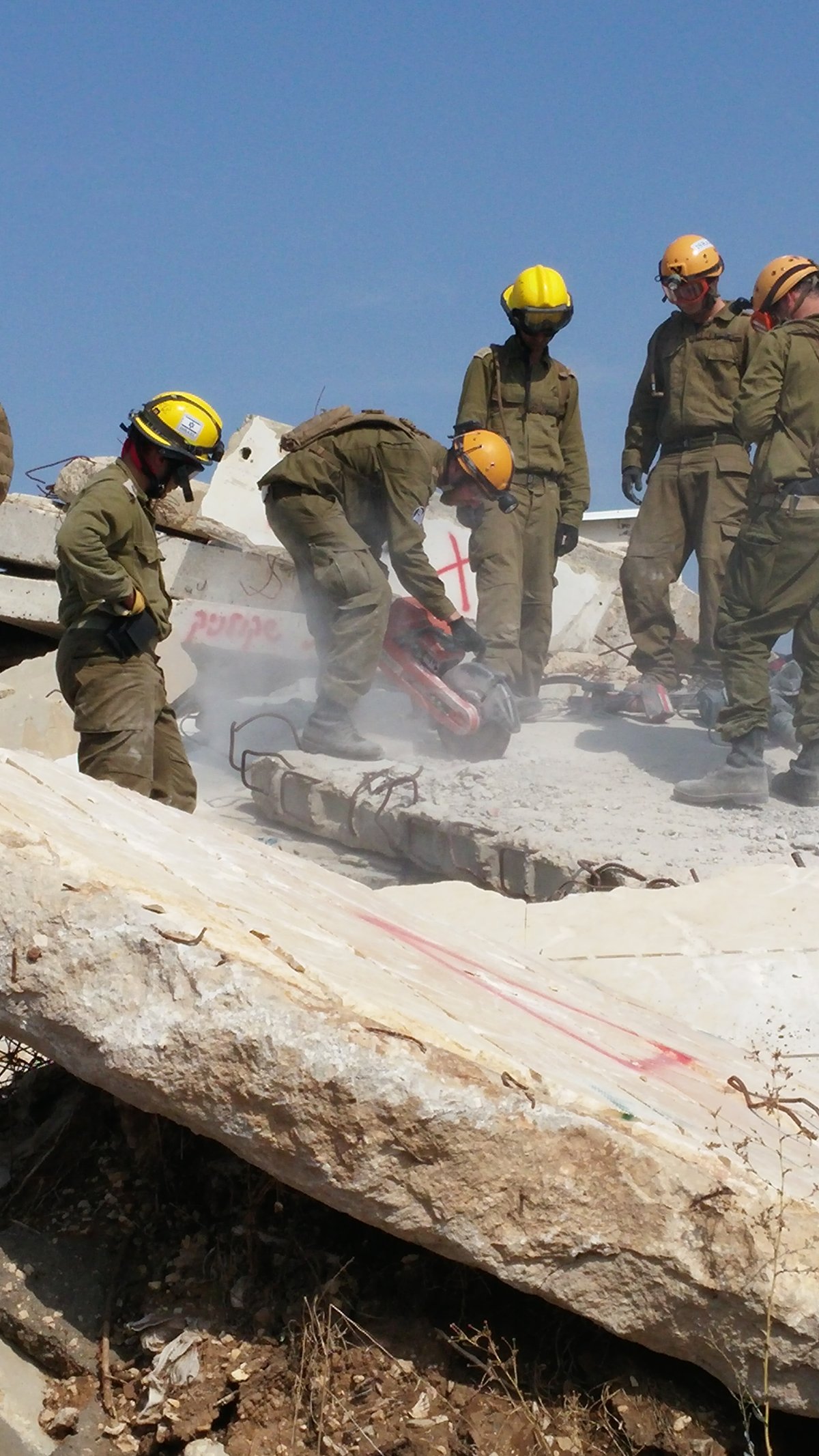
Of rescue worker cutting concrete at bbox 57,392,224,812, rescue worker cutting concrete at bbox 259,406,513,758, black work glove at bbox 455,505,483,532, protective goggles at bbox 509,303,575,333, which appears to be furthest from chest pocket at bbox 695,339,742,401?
rescue worker cutting concrete at bbox 57,392,224,812

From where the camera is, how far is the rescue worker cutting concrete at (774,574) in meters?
5.98

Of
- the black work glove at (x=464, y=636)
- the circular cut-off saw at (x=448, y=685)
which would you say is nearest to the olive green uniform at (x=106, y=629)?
the circular cut-off saw at (x=448, y=685)

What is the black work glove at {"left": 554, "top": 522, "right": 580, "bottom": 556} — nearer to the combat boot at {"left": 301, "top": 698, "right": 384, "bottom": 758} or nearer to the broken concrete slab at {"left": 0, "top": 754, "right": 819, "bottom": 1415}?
the combat boot at {"left": 301, "top": 698, "right": 384, "bottom": 758}

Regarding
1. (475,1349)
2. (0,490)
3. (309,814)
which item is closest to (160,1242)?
(475,1349)

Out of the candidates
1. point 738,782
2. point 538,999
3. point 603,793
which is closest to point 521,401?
point 603,793

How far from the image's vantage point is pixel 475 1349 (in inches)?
76.4

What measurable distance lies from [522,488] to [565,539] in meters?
0.48

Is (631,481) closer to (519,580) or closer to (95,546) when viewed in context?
(519,580)

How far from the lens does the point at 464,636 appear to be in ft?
23.3

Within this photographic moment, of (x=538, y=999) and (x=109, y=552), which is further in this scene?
(x=109, y=552)

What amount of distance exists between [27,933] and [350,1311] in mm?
706

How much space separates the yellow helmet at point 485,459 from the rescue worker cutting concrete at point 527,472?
265 millimetres

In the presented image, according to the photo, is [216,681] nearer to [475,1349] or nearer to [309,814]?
[309,814]

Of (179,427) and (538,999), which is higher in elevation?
(179,427)
